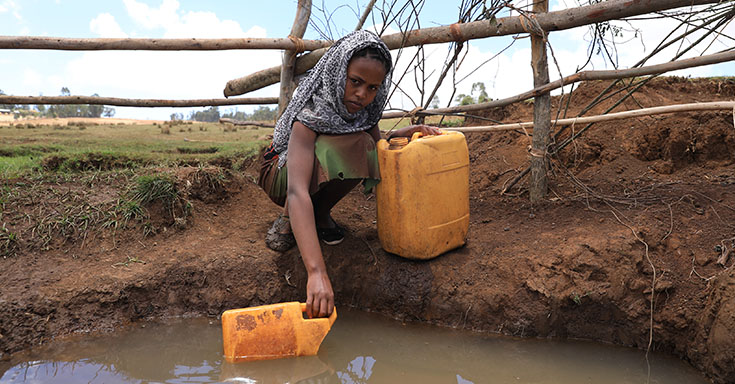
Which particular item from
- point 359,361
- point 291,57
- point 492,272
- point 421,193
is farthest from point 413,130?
point 291,57

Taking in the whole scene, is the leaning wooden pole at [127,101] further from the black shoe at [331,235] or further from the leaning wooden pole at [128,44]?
the black shoe at [331,235]

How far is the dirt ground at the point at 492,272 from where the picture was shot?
2477mm

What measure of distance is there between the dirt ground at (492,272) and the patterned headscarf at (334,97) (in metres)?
0.73

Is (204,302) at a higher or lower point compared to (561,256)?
lower

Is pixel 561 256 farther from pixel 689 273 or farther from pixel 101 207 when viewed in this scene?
pixel 101 207

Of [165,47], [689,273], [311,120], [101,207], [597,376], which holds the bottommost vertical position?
[597,376]

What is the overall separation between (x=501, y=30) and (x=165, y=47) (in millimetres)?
2251

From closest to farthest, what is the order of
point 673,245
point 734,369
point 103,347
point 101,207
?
point 734,369 → point 103,347 → point 673,245 → point 101,207

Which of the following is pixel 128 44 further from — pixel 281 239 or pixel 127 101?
pixel 281 239

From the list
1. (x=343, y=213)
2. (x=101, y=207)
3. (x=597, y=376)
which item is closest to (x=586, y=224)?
(x=597, y=376)

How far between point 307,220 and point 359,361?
2.22 feet

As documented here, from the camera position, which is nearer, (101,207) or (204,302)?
(204,302)

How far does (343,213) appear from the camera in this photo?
11.5 feet

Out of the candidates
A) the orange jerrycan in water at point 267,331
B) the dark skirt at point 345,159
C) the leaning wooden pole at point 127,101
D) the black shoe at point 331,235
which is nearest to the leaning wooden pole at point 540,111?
the dark skirt at point 345,159
